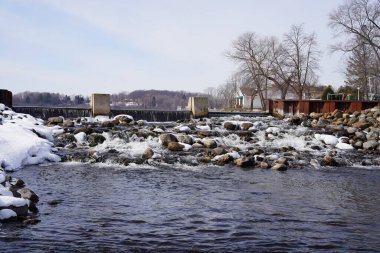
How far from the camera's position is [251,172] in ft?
41.4

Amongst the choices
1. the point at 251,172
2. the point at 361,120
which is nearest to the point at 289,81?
the point at 361,120

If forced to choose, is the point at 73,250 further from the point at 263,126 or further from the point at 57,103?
the point at 57,103

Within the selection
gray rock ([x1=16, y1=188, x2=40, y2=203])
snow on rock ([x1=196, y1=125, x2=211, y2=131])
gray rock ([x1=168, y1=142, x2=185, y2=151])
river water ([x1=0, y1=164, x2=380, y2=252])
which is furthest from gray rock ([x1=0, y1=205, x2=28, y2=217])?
snow on rock ([x1=196, y1=125, x2=211, y2=131])

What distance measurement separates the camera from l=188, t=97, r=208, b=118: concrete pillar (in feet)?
93.6

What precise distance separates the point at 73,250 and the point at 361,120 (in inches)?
839

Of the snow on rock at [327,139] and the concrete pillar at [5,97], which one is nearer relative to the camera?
the snow on rock at [327,139]

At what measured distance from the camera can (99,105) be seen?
26.7 meters

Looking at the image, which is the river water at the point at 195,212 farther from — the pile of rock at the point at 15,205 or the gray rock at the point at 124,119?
the gray rock at the point at 124,119

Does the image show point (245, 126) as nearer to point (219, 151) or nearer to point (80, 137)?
point (219, 151)

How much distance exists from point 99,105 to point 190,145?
11.8m

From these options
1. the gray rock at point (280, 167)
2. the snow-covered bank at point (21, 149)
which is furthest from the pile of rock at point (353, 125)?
the snow-covered bank at point (21, 149)

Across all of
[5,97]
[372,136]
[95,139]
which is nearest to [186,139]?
[95,139]

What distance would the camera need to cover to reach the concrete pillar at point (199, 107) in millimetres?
28516

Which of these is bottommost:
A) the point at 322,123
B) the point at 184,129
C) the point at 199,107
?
the point at 184,129
